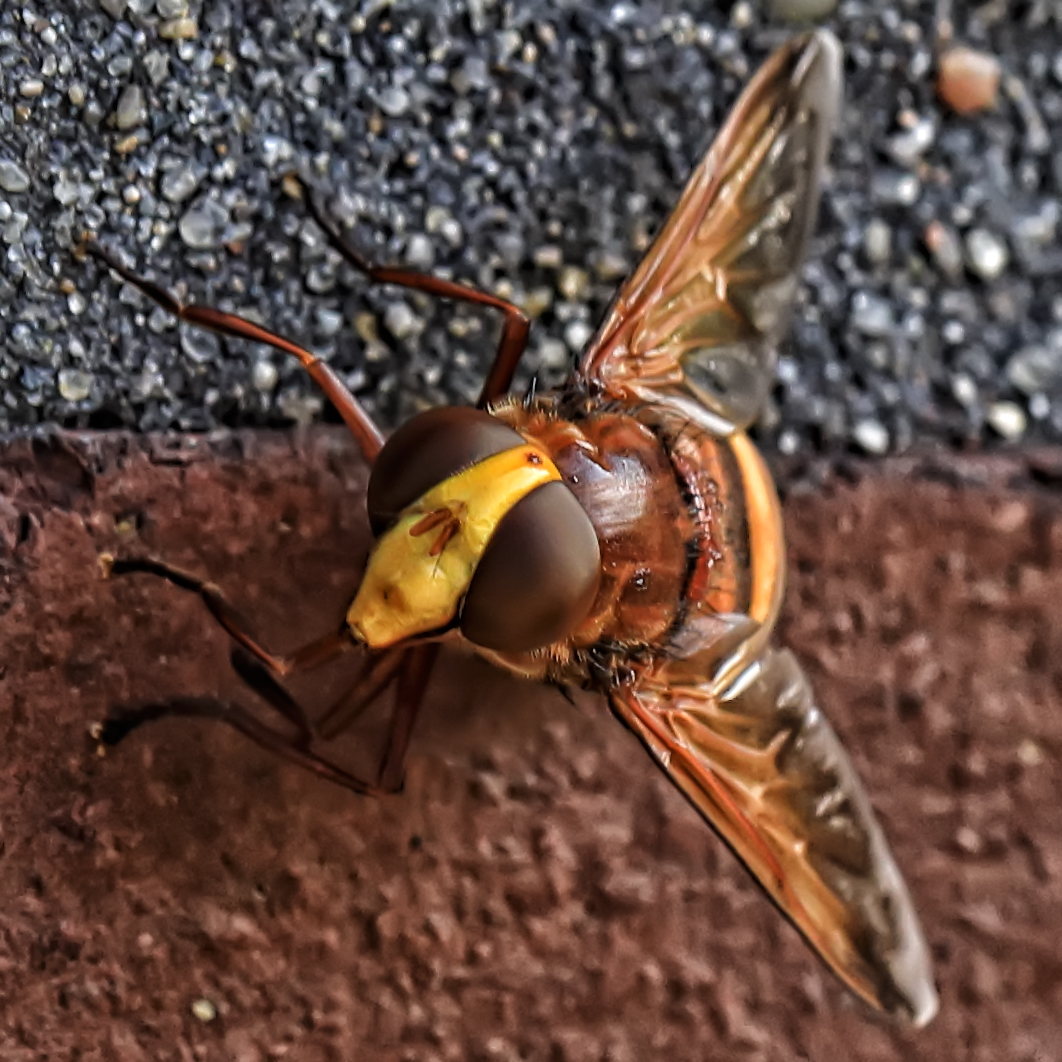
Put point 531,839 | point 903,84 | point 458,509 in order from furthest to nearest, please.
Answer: point 903,84, point 531,839, point 458,509

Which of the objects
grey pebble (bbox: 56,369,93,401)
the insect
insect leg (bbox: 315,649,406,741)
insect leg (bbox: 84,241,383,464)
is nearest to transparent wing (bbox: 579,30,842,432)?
the insect

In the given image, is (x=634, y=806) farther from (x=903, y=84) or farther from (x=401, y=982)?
(x=903, y=84)

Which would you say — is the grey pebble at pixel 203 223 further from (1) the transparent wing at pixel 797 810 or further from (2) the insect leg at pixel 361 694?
(1) the transparent wing at pixel 797 810

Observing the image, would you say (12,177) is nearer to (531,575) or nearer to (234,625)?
(234,625)

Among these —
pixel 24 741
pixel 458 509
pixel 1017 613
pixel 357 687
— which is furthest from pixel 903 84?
pixel 24 741

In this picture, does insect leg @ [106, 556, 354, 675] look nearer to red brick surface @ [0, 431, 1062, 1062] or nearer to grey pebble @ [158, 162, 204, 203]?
red brick surface @ [0, 431, 1062, 1062]

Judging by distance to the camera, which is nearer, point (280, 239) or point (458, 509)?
point (458, 509)
